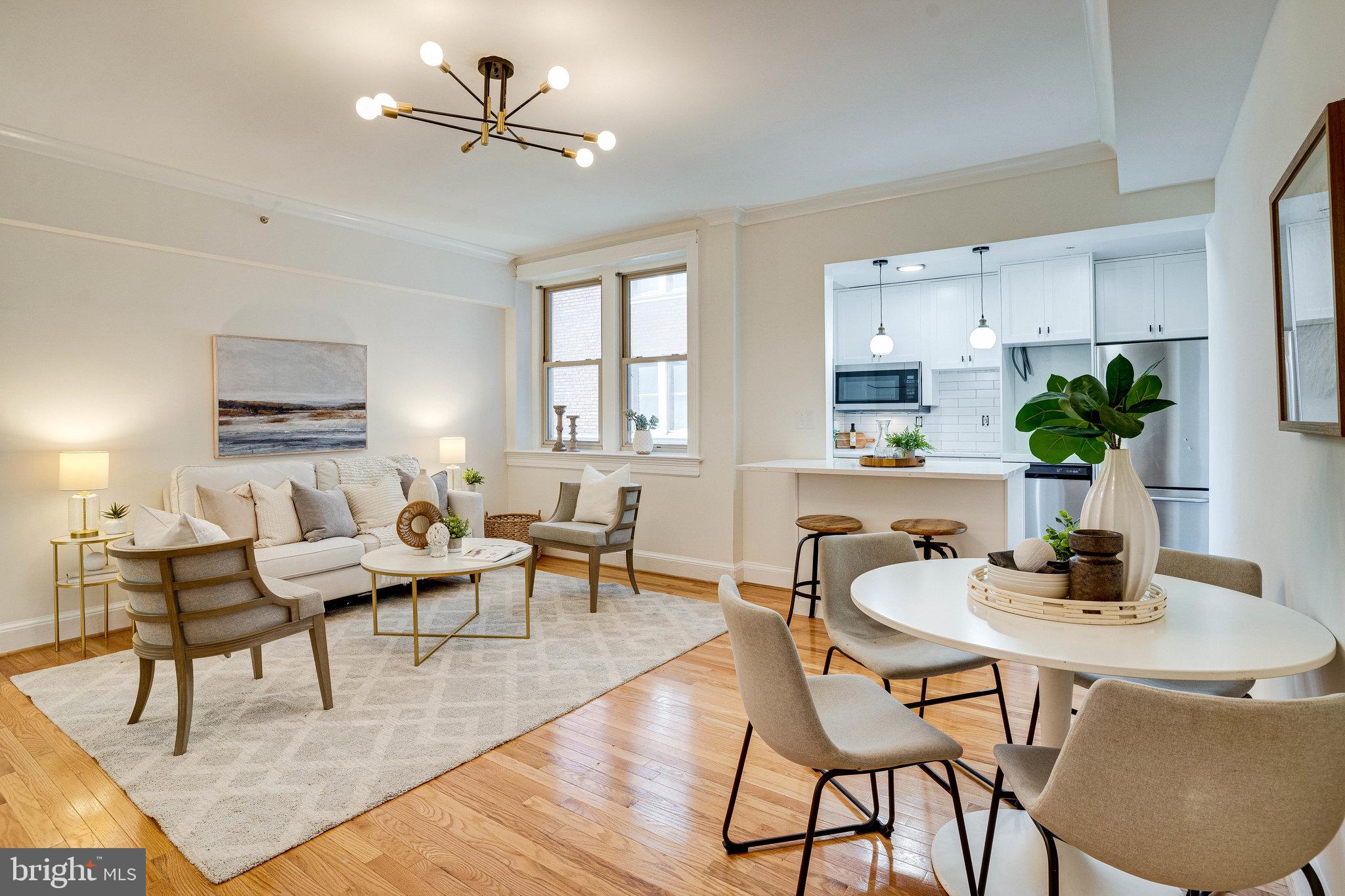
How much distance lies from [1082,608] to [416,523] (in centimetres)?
313

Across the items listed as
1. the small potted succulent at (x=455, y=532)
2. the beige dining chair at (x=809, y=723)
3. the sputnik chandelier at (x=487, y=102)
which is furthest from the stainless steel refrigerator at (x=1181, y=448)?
the small potted succulent at (x=455, y=532)

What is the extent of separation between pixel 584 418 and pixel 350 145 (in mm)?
3049

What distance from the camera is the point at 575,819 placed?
210cm

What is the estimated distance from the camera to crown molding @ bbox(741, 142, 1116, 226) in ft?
12.3

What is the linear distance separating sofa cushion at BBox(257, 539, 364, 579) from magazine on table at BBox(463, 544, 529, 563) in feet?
3.19

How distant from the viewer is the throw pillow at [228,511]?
400cm

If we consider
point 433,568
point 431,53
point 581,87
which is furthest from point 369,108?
point 433,568

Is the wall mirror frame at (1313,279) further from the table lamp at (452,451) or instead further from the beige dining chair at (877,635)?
the table lamp at (452,451)

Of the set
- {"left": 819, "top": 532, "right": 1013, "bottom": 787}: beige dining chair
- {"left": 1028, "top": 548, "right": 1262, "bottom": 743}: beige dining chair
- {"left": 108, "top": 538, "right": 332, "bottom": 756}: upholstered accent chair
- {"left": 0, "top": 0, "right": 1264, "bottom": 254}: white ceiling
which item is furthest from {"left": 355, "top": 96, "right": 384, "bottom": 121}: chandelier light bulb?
{"left": 1028, "top": 548, "right": 1262, "bottom": 743}: beige dining chair

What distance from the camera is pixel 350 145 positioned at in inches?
145

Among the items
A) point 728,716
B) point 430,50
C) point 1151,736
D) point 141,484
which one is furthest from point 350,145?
point 1151,736

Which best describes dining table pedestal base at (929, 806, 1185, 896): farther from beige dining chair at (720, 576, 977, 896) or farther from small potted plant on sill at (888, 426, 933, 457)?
small potted plant on sill at (888, 426, 933, 457)

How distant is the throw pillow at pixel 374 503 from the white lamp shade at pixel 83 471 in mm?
1313

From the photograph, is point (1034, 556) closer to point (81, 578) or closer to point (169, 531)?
point (169, 531)
